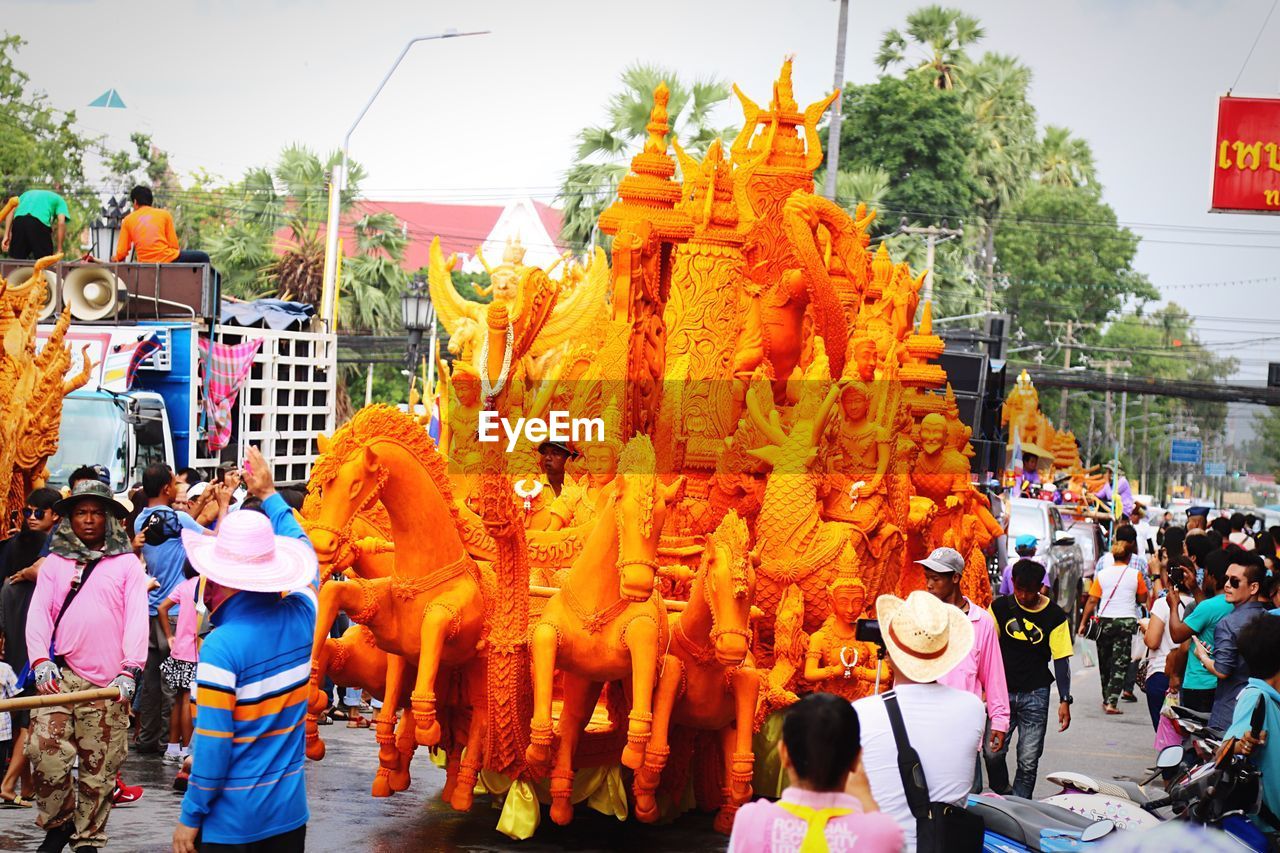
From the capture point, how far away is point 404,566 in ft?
27.2

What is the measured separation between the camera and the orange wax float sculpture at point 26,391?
36.7ft

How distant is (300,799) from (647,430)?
5.22 m

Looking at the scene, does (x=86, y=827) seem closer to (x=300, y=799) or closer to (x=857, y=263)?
(x=300, y=799)

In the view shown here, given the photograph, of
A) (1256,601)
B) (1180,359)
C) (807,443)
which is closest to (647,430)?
(807,443)

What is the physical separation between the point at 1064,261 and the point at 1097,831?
57387 millimetres

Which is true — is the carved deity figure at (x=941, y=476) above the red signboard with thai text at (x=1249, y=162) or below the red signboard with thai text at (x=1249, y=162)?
below

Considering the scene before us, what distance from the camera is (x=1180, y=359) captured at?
89188mm

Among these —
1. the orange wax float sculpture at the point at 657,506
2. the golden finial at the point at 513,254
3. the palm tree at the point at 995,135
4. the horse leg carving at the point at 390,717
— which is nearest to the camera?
the orange wax float sculpture at the point at 657,506

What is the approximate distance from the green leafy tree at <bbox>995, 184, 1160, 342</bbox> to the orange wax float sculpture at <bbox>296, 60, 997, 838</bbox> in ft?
150

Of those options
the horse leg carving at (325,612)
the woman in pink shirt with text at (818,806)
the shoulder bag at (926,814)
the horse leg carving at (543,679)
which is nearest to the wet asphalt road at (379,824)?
the horse leg carving at (325,612)

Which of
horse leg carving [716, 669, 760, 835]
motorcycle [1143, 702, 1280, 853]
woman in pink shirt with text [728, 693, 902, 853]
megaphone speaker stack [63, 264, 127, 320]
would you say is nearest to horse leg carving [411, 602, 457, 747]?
horse leg carving [716, 669, 760, 835]

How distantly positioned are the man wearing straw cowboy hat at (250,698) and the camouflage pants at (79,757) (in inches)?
76.5

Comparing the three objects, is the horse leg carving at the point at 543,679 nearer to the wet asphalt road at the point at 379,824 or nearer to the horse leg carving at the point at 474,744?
the horse leg carving at the point at 474,744

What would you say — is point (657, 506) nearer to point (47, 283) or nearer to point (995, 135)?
point (47, 283)
